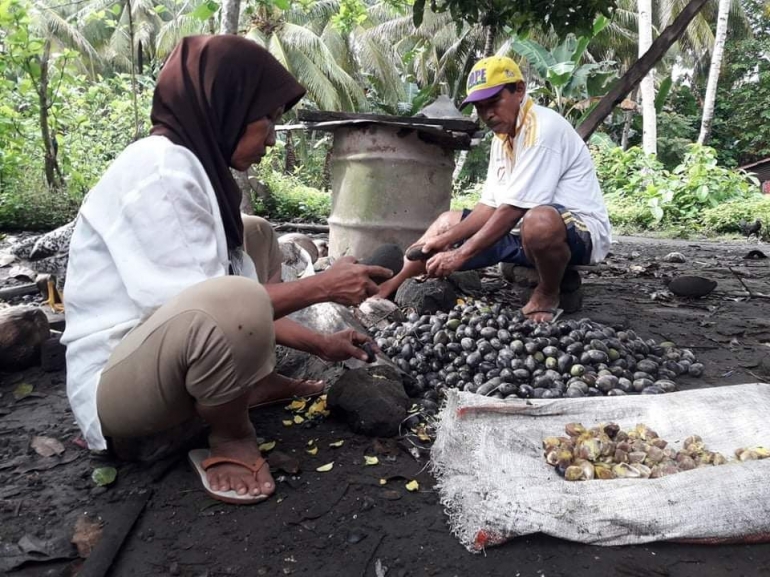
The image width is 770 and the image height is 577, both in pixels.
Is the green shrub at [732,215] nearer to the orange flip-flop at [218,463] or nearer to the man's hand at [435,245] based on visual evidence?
the man's hand at [435,245]

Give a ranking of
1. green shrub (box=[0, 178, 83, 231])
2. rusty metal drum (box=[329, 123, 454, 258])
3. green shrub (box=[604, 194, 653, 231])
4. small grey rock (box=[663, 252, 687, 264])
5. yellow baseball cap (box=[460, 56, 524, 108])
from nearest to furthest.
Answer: yellow baseball cap (box=[460, 56, 524, 108]), rusty metal drum (box=[329, 123, 454, 258]), small grey rock (box=[663, 252, 687, 264]), green shrub (box=[0, 178, 83, 231]), green shrub (box=[604, 194, 653, 231])

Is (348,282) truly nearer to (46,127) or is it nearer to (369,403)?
(369,403)

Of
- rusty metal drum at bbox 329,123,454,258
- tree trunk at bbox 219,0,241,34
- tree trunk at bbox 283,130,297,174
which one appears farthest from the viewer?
tree trunk at bbox 283,130,297,174

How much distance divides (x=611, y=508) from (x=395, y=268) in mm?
1619

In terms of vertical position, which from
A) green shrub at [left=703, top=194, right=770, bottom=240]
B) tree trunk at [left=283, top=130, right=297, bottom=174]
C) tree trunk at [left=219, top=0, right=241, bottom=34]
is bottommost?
tree trunk at [left=283, top=130, right=297, bottom=174]

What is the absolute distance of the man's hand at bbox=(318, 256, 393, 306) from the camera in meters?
1.88

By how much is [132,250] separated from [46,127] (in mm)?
7059

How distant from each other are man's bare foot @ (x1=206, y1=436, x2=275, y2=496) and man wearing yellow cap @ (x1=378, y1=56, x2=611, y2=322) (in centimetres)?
173

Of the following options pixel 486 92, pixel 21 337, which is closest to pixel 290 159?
Answer: pixel 486 92

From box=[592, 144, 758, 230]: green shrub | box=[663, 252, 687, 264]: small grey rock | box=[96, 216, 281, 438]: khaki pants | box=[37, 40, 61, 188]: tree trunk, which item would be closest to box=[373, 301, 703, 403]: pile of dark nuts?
box=[96, 216, 281, 438]: khaki pants

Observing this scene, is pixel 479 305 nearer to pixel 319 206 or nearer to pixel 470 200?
pixel 319 206

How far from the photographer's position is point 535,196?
3393 millimetres

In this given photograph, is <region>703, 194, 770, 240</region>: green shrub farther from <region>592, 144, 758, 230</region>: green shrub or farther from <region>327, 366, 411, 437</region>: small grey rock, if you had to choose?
<region>327, 366, 411, 437</region>: small grey rock

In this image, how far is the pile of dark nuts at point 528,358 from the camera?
2.61 metres
